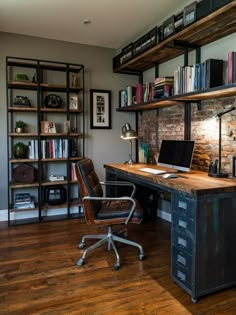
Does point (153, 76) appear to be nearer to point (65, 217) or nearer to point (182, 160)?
point (182, 160)

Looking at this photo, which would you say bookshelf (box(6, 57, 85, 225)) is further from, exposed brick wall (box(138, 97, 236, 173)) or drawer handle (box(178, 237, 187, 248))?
drawer handle (box(178, 237, 187, 248))

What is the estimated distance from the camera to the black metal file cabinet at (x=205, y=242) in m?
1.89

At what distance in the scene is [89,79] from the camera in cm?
423

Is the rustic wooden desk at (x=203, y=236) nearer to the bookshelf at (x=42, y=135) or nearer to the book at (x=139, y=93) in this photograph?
the book at (x=139, y=93)

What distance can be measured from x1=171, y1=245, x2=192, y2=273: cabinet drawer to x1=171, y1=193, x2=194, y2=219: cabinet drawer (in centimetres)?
31

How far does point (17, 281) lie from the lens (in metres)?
2.18

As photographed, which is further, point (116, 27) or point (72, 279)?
point (116, 27)

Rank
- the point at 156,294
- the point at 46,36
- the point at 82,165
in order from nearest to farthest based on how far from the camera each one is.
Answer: the point at 156,294, the point at 82,165, the point at 46,36

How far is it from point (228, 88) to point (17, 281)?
92.5 inches

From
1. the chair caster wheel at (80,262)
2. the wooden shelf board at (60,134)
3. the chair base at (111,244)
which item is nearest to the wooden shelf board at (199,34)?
the wooden shelf board at (60,134)

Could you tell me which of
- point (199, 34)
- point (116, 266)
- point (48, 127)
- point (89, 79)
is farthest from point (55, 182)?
point (199, 34)

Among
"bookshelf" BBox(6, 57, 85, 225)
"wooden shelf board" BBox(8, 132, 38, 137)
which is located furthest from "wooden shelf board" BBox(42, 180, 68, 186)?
"wooden shelf board" BBox(8, 132, 38, 137)

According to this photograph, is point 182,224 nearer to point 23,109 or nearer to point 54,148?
point 54,148

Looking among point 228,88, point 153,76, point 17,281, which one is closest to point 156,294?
point 17,281
